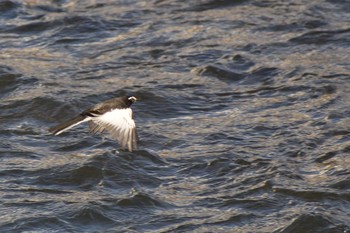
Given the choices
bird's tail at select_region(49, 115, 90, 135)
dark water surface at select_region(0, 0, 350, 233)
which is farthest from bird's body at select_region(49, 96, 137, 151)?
dark water surface at select_region(0, 0, 350, 233)

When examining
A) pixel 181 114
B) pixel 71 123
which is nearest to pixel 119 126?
pixel 71 123

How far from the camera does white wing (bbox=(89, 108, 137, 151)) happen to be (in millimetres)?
8250

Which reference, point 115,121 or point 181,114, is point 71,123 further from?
point 181,114

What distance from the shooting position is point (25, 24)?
1251 centimetres

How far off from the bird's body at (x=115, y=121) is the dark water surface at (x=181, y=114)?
506mm

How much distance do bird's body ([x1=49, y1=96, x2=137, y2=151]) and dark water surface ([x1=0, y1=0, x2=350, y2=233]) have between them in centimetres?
51

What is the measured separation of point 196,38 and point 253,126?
2391mm

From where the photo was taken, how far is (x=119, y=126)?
835 centimetres

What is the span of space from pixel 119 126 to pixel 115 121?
8cm

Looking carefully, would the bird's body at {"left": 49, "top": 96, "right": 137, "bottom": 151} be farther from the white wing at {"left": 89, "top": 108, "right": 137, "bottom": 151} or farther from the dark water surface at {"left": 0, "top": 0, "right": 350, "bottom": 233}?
the dark water surface at {"left": 0, "top": 0, "right": 350, "bottom": 233}

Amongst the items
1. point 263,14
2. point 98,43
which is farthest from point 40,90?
point 263,14

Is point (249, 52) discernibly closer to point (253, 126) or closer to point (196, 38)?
point (196, 38)

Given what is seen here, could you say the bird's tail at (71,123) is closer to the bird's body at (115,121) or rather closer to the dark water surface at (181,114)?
the bird's body at (115,121)

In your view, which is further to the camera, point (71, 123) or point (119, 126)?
point (71, 123)
